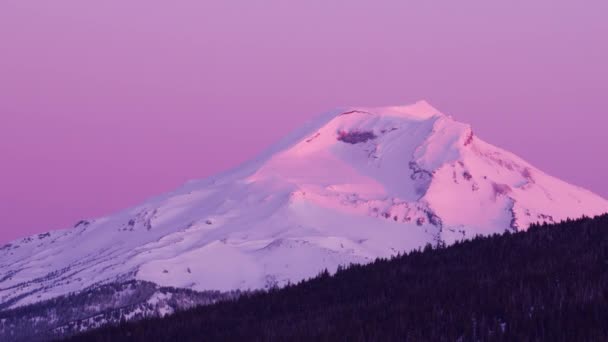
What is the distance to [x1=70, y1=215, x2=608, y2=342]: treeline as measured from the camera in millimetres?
17375

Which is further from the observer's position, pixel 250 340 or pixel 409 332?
pixel 250 340

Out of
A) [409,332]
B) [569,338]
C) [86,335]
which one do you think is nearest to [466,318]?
[409,332]

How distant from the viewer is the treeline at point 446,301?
57.0 ft

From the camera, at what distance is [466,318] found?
707 inches

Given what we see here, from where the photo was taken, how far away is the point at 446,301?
1972 cm

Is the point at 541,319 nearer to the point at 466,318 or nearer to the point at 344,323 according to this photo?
the point at 466,318

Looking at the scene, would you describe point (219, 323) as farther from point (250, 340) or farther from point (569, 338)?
point (569, 338)

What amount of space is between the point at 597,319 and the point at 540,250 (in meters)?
7.50

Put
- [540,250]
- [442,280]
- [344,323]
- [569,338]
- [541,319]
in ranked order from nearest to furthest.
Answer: [569,338] → [541,319] → [344,323] → [442,280] → [540,250]

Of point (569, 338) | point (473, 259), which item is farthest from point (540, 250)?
point (569, 338)

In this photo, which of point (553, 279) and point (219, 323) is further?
point (219, 323)

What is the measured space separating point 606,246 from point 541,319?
6555 millimetres

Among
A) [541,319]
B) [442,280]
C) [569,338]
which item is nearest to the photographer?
[569,338]

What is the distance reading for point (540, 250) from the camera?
24.3m
